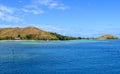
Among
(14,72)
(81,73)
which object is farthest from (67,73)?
(14,72)

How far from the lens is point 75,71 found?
51.5 metres

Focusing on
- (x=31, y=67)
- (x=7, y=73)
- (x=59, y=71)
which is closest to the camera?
(x=7, y=73)

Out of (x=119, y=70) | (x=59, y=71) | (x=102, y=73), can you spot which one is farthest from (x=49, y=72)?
(x=119, y=70)

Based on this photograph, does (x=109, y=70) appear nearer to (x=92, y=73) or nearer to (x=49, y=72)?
(x=92, y=73)

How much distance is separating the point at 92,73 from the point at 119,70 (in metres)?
6.41

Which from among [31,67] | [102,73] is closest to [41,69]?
[31,67]

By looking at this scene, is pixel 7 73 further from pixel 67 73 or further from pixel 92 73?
pixel 92 73

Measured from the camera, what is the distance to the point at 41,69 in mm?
53844

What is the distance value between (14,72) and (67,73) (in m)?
8.65

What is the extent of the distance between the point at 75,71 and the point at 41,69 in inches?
252

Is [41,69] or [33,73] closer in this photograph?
[33,73]

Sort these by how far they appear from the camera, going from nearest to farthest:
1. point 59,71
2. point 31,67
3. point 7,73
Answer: point 7,73, point 59,71, point 31,67

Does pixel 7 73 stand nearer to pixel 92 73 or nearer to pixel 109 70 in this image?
pixel 92 73

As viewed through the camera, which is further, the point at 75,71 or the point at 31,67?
the point at 31,67
